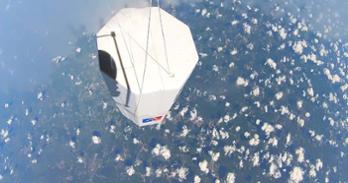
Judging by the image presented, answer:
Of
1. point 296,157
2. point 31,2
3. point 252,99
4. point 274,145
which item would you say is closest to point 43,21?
point 31,2

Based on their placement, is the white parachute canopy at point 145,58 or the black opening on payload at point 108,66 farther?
the black opening on payload at point 108,66

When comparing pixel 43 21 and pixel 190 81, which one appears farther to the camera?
pixel 43 21

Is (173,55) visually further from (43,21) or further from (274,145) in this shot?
(43,21)

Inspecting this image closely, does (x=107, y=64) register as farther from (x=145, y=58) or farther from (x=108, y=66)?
(x=145, y=58)

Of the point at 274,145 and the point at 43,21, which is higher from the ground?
the point at 43,21

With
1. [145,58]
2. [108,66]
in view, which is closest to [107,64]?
[108,66]

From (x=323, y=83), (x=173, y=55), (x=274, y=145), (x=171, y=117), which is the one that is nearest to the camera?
(x=173, y=55)

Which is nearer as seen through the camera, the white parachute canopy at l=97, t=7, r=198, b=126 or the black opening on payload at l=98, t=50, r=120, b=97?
the white parachute canopy at l=97, t=7, r=198, b=126
